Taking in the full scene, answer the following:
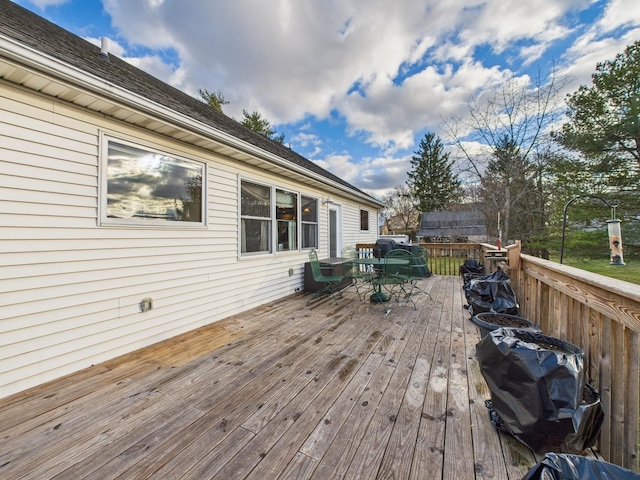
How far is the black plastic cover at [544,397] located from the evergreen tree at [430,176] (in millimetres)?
29337

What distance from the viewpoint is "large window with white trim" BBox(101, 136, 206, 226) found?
274 centimetres

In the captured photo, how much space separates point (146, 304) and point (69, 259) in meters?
0.88

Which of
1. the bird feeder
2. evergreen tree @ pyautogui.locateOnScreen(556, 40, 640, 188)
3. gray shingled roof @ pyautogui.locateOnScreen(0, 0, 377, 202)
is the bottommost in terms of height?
the bird feeder

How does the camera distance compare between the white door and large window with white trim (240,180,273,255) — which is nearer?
large window with white trim (240,180,273,255)

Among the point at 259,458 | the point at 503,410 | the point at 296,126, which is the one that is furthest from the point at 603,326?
the point at 296,126

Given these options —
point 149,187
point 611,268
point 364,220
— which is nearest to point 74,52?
point 149,187

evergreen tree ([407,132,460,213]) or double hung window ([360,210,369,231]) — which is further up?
evergreen tree ([407,132,460,213])

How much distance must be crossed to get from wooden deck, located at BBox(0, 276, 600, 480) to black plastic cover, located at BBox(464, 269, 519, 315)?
18.1 inches

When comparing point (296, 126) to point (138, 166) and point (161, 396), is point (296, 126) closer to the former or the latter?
point (138, 166)

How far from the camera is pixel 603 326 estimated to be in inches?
59.1

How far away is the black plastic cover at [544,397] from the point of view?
1288 mm

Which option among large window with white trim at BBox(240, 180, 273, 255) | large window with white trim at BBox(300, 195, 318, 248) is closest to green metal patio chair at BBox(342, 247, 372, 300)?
large window with white trim at BBox(300, 195, 318, 248)

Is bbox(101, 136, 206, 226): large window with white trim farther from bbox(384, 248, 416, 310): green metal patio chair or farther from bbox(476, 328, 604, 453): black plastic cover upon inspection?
bbox(476, 328, 604, 453): black plastic cover

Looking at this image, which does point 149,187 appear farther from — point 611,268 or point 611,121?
point 611,268
